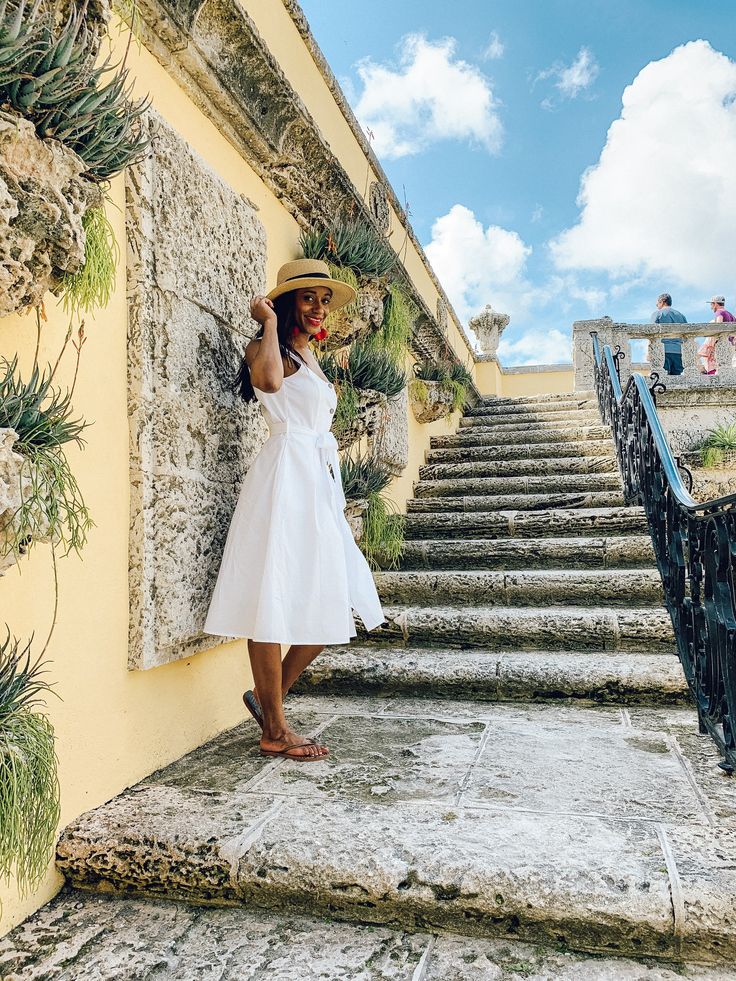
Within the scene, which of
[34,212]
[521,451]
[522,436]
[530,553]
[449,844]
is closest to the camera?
[34,212]

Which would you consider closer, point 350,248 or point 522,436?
point 350,248

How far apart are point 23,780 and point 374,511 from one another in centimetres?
293

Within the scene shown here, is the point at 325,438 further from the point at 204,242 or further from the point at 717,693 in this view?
the point at 717,693

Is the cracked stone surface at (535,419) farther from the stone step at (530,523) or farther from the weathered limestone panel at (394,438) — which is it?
the stone step at (530,523)

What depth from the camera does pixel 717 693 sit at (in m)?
2.35

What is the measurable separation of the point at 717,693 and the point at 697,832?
70cm

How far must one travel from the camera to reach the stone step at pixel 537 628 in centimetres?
336

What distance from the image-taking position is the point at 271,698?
2.43 m

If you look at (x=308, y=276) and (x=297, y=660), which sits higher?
(x=308, y=276)

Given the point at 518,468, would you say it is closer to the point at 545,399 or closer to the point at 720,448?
the point at 720,448

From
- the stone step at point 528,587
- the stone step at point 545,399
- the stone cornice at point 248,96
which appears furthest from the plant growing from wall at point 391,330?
the stone step at point 545,399

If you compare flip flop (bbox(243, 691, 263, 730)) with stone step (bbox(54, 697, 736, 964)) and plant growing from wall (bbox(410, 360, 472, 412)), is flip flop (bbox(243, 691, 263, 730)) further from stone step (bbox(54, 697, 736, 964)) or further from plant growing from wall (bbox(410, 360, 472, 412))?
plant growing from wall (bbox(410, 360, 472, 412))

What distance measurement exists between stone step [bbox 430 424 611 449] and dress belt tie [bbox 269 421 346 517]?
4.25 m

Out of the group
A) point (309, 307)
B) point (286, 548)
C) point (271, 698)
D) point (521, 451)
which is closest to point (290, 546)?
point (286, 548)
